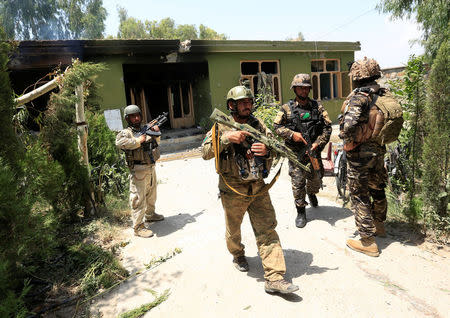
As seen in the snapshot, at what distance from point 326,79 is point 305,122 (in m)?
12.2

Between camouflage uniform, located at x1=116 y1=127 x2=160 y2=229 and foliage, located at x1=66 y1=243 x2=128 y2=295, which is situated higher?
camouflage uniform, located at x1=116 y1=127 x2=160 y2=229

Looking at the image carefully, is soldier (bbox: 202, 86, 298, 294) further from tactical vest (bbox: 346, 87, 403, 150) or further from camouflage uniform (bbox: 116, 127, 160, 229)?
camouflage uniform (bbox: 116, 127, 160, 229)

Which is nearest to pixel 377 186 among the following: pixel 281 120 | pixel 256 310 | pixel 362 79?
pixel 362 79

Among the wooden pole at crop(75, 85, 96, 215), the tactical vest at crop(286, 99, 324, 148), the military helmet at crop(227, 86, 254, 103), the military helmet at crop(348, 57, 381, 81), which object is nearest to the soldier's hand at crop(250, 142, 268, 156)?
the military helmet at crop(227, 86, 254, 103)

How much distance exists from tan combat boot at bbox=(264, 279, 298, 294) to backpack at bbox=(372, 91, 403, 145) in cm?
172

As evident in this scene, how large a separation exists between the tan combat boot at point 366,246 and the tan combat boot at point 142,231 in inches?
96.7

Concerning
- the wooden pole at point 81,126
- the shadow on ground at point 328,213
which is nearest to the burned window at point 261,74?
the shadow on ground at point 328,213

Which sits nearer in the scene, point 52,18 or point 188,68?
point 188,68

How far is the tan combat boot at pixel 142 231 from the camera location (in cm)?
392

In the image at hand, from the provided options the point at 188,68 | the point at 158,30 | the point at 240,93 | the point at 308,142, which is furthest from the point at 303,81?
the point at 158,30

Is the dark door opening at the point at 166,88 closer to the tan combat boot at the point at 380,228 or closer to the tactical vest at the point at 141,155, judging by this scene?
the tactical vest at the point at 141,155

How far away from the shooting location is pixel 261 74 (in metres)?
12.0

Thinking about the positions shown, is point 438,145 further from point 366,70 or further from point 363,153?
point 366,70

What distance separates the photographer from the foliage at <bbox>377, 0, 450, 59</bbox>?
1005cm
